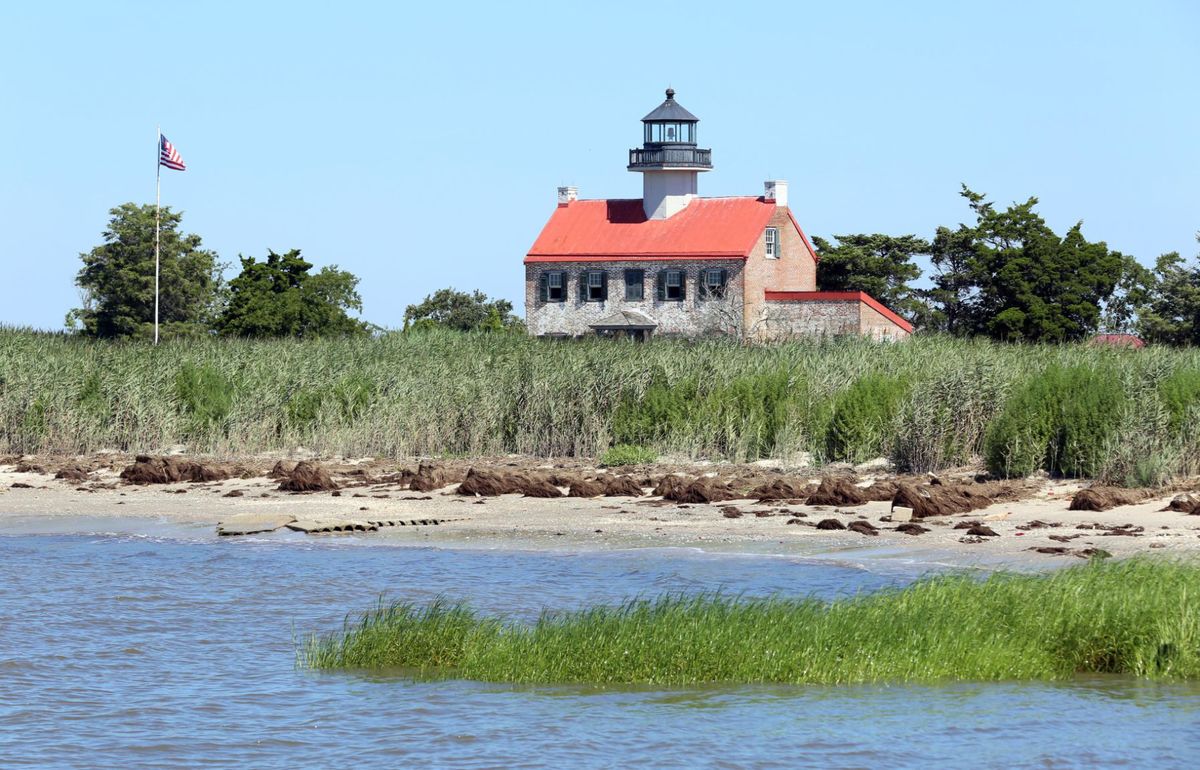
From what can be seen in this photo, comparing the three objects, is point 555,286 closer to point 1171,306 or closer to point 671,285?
point 671,285

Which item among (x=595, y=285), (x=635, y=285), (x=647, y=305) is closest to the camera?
(x=647, y=305)

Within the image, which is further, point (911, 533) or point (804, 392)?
point (804, 392)

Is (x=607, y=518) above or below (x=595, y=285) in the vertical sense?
below

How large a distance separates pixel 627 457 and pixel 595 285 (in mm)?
41706

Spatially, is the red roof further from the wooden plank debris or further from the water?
the water

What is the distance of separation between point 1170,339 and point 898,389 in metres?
44.5

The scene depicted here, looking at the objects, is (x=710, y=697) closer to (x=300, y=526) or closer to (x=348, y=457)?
(x=300, y=526)

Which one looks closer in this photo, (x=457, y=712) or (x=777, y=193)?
(x=457, y=712)

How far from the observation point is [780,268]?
2736 inches

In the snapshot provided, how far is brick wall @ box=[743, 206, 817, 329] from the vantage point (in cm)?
6669

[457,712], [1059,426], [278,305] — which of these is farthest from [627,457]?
[278,305]

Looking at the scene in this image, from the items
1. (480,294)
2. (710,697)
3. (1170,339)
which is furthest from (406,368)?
(480,294)

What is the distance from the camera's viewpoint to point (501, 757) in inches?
427

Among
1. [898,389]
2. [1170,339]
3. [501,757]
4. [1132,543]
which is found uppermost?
[1170,339]
